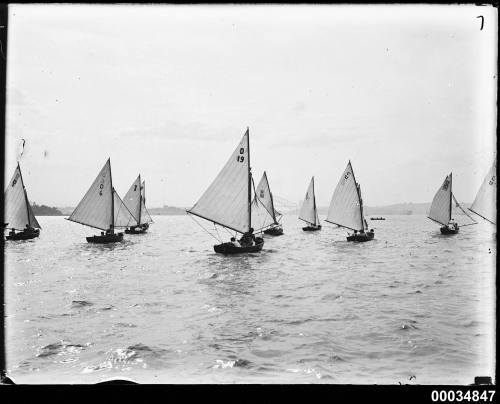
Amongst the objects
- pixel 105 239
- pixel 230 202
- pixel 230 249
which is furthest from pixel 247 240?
pixel 105 239

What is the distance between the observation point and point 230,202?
807 inches

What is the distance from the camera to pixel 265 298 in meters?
11.7

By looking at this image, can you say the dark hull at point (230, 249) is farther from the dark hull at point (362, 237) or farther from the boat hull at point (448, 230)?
the boat hull at point (448, 230)

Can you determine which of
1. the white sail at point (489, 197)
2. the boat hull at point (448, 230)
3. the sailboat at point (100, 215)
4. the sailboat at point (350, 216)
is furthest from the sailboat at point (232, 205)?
the boat hull at point (448, 230)

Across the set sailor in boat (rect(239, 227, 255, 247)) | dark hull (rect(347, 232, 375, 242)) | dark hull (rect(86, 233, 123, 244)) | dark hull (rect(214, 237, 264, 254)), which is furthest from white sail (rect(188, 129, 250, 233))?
dark hull (rect(347, 232, 375, 242))

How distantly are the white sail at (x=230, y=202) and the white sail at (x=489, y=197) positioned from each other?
1115cm

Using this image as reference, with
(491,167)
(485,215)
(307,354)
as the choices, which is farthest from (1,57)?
(485,215)

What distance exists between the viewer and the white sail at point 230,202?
1811 centimetres

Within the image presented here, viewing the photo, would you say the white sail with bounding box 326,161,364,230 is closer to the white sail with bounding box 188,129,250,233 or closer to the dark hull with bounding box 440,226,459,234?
the dark hull with bounding box 440,226,459,234

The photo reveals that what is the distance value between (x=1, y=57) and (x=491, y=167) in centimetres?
779

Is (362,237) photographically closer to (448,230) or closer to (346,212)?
(346,212)

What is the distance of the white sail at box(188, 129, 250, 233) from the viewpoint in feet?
59.4

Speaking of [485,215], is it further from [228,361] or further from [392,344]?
[228,361]

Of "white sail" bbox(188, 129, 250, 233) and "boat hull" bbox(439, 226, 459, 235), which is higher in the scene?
"white sail" bbox(188, 129, 250, 233)
